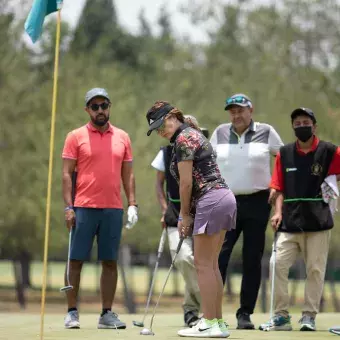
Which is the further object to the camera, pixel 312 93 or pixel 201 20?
pixel 201 20

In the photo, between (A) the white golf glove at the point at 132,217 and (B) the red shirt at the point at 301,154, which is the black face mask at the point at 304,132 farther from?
(A) the white golf glove at the point at 132,217

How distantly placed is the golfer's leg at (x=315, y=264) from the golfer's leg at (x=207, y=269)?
2.52 meters

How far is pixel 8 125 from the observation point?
39938 millimetres

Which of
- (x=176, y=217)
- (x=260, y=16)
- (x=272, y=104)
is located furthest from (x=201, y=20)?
(x=176, y=217)

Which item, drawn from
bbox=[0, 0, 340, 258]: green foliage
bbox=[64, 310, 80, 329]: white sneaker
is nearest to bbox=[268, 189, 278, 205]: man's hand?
bbox=[64, 310, 80, 329]: white sneaker

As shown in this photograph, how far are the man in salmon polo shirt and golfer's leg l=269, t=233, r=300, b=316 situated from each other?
1627mm

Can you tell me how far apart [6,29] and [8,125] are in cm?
295

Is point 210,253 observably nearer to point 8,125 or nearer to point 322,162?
point 322,162

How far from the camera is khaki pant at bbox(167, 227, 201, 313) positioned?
1405 cm

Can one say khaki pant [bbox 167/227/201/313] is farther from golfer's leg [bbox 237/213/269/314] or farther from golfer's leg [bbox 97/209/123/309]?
golfer's leg [bbox 97/209/123/309]

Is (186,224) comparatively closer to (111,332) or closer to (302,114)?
(111,332)

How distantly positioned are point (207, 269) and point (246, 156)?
249 centimetres

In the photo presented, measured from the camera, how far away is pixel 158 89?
4759 centimetres

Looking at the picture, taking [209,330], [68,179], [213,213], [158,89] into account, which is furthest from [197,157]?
[158,89]
